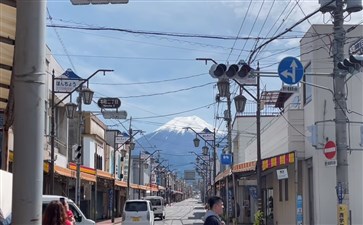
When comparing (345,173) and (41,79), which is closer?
(41,79)

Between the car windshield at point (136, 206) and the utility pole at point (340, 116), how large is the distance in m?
19.5

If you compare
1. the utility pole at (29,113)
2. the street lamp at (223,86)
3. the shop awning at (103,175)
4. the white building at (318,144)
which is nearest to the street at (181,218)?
the shop awning at (103,175)

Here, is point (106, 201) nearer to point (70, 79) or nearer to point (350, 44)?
point (70, 79)

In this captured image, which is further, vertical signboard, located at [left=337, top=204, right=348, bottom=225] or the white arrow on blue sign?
the white arrow on blue sign

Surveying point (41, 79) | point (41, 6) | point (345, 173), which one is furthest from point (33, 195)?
point (345, 173)

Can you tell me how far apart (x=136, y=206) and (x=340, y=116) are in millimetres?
20112

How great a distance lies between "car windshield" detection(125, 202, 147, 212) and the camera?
33.3 m

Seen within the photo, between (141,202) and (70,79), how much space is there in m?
9.56

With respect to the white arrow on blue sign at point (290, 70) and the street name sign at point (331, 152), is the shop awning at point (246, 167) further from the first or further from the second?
the white arrow on blue sign at point (290, 70)

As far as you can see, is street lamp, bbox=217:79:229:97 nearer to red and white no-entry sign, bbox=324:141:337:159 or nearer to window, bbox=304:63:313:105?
window, bbox=304:63:313:105

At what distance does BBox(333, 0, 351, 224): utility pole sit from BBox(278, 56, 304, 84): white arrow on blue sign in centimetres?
91

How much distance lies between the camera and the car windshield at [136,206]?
109 feet

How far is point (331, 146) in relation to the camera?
15188mm

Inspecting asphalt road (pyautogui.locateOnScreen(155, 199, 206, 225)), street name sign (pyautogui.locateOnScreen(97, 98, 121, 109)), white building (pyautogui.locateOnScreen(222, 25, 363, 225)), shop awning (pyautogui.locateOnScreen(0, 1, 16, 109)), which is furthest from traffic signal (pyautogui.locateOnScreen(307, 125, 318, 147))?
asphalt road (pyautogui.locateOnScreen(155, 199, 206, 225))
